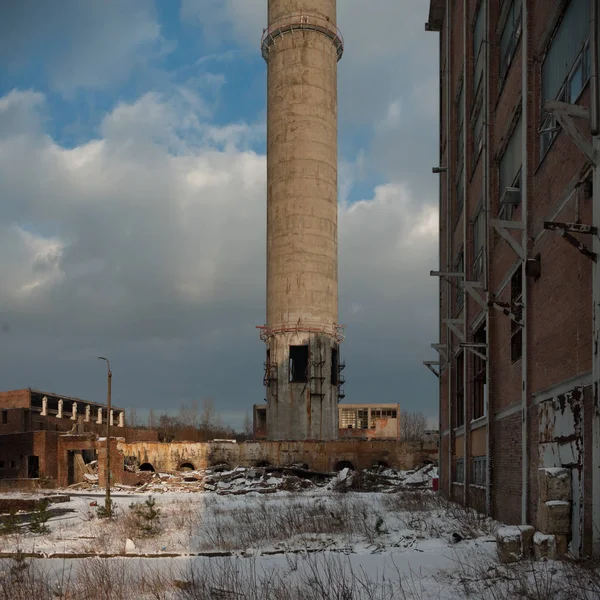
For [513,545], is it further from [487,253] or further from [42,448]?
[42,448]

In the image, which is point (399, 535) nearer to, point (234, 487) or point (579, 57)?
point (579, 57)

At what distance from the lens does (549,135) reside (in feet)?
44.8

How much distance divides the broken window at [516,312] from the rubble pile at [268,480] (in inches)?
813

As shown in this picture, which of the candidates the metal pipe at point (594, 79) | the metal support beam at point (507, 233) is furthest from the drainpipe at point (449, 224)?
the metal pipe at point (594, 79)

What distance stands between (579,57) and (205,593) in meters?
9.89

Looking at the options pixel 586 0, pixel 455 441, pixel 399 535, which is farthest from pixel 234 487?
pixel 586 0

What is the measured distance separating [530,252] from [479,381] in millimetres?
8677

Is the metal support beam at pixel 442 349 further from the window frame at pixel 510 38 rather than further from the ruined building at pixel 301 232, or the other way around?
the ruined building at pixel 301 232

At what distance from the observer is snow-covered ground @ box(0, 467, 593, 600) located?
10.1m

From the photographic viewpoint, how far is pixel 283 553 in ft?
45.5

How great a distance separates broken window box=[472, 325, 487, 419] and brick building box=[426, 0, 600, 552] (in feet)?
0.15

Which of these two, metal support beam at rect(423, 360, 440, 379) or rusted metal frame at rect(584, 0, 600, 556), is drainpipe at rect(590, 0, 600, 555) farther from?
metal support beam at rect(423, 360, 440, 379)

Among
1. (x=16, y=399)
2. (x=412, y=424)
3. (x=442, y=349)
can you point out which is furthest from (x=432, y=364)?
(x=412, y=424)

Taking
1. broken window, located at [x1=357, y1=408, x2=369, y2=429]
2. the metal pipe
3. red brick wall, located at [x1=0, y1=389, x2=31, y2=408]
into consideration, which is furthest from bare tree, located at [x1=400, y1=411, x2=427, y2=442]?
the metal pipe
